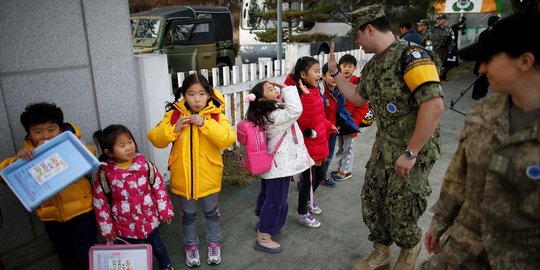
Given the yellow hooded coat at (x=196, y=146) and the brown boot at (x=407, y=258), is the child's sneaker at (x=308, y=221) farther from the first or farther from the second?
the yellow hooded coat at (x=196, y=146)

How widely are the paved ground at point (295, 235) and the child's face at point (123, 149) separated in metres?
0.99

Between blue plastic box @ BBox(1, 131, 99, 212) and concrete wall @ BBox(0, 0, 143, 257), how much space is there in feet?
2.30

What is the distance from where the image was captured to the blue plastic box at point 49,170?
1.86 m

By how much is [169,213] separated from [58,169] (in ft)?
2.58

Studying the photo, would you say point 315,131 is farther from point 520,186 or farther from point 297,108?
point 520,186

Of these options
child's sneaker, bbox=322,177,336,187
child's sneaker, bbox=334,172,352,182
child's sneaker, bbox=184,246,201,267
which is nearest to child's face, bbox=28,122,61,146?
child's sneaker, bbox=184,246,201,267

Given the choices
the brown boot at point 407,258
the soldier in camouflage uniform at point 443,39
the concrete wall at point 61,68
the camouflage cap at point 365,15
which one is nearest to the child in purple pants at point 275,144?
the camouflage cap at point 365,15

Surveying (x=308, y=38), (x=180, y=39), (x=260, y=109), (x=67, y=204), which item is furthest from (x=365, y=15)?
(x=308, y=38)

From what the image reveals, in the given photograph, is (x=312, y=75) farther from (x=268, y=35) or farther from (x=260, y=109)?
(x=268, y=35)

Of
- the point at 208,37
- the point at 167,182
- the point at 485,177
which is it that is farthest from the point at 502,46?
the point at 208,37

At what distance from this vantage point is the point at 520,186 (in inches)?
50.6

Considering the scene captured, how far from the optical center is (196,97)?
2.52 metres

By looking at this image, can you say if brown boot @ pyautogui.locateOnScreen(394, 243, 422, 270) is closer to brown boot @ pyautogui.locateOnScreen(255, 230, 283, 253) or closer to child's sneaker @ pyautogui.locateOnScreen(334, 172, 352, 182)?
brown boot @ pyautogui.locateOnScreen(255, 230, 283, 253)

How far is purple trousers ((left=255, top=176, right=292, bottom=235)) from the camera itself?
290cm
